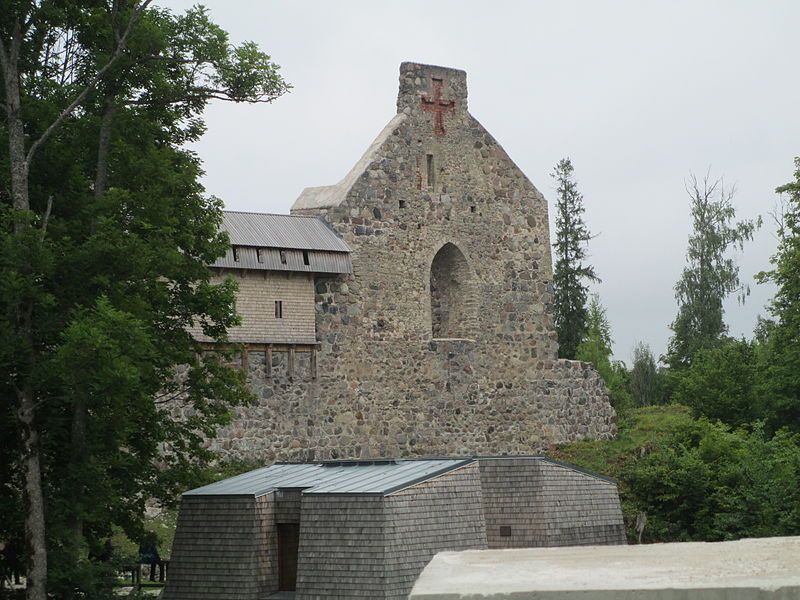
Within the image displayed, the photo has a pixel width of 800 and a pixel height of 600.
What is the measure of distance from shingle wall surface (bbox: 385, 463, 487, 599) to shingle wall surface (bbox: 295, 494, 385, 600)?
174 mm

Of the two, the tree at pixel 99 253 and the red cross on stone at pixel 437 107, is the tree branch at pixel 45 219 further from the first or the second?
the red cross on stone at pixel 437 107

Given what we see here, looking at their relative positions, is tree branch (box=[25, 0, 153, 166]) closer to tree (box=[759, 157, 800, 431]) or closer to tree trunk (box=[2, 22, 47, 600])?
tree trunk (box=[2, 22, 47, 600])

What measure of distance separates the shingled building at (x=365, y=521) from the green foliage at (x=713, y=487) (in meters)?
4.09

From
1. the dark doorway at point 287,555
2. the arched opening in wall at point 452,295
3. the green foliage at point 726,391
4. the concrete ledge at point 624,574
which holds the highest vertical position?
the arched opening in wall at point 452,295

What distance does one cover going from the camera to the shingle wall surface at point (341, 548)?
1823 centimetres

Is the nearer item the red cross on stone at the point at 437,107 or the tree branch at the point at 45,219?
the tree branch at the point at 45,219

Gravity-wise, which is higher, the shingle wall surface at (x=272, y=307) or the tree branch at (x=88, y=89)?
the tree branch at (x=88, y=89)

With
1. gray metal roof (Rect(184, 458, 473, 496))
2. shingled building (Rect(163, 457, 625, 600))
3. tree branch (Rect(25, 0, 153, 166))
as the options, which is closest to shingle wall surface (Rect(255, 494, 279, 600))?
shingled building (Rect(163, 457, 625, 600))

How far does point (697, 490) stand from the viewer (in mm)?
27062

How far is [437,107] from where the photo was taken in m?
32.3

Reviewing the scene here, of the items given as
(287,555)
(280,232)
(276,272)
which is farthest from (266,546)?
(280,232)

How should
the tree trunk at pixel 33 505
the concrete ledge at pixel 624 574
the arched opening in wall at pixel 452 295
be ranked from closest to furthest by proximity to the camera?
the concrete ledge at pixel 624 574
the tree trunk at pixel 33 505
the arched opening in wall at pixel 452 295

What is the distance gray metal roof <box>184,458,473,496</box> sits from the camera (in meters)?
19.1

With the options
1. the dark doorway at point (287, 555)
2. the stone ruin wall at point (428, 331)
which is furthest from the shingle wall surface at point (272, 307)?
the dark doorway at point (287, 555)
